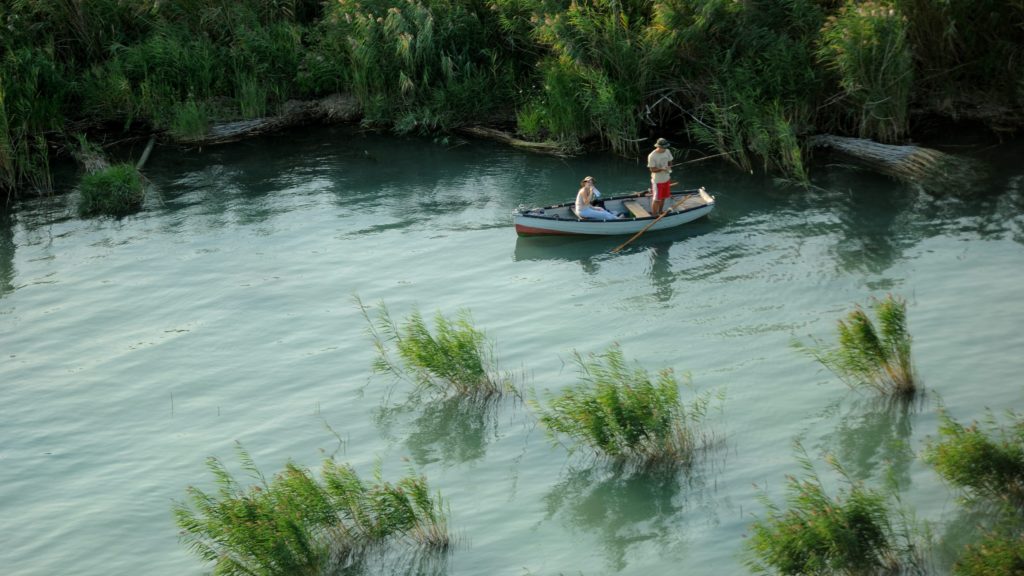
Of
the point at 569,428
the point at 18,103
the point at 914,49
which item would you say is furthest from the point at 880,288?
the point at 18,103

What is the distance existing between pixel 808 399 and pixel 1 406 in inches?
446

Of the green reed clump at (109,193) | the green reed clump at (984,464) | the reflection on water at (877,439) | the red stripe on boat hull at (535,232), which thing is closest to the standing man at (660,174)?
the red stripe on boat hull at (535,232)

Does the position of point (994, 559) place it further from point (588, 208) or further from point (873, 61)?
point (873, 61)

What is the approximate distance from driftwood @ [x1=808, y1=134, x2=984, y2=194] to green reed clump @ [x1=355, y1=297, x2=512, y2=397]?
10.4m

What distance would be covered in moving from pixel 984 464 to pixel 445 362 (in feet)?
21.8

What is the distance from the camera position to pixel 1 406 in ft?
51.1

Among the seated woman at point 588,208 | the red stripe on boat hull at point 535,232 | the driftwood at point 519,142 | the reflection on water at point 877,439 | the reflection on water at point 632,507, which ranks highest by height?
the driftwood at point 519,142

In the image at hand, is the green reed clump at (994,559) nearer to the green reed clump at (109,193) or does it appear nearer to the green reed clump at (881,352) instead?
the green reed clump at (881,352)

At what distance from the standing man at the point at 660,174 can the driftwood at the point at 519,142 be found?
514cm

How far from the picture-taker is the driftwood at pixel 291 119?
1097 inches

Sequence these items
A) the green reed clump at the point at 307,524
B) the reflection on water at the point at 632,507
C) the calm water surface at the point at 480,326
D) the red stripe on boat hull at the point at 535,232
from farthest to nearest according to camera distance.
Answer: the red stripe on boat hull at the point at 535,232
the calm water surface at the point at 480,326
the reflection on water at the point at 632,507
the green reed clump at the point at 307,524

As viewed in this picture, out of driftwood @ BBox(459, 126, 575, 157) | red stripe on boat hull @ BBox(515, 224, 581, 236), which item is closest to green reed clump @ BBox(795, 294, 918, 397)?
red stripe on boat hull @ BBox(515, 224, 581, 236)

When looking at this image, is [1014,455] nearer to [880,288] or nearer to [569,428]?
[569,428]

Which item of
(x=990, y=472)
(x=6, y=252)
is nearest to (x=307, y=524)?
(x=990, y=472)
